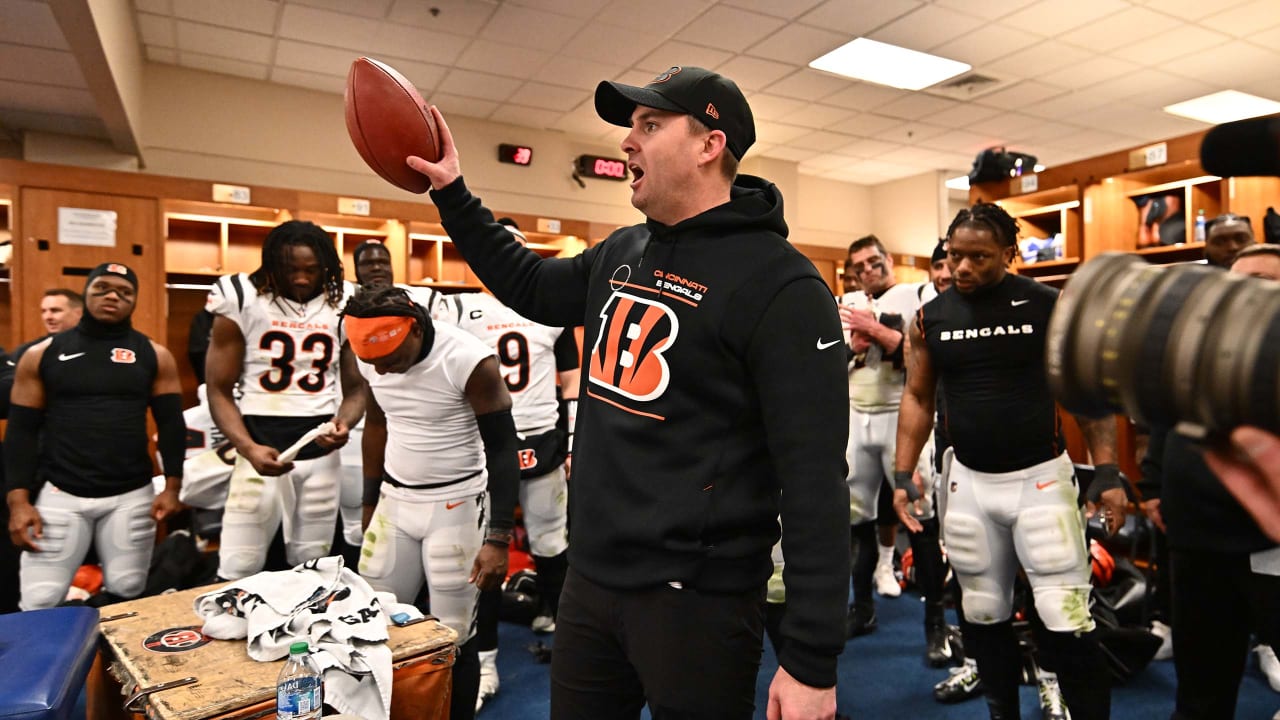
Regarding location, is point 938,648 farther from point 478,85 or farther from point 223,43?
point 223,43

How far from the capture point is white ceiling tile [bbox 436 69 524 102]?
21.1 feet

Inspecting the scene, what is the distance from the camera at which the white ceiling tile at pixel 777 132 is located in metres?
7.91

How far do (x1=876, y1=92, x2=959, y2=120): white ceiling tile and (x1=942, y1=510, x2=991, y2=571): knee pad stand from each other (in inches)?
223

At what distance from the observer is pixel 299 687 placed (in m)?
1.65

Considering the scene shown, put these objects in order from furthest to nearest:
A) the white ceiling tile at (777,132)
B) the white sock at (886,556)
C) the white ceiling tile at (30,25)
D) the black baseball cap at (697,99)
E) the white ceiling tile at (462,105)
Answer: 1. the white ceiling tile at (777,132)
2. the white ceiling tile at (462,105)
3. the white sock at (886,556)
4. the white ceiling tile at (30,25)
5. the black baseball cap at (697,99)

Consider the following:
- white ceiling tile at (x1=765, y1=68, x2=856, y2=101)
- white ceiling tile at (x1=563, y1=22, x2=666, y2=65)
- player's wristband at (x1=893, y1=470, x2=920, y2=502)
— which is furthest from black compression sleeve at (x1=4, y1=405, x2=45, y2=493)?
white ceiling tile at (x1=765, y1=68, x2=856, y2=101)

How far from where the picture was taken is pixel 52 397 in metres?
3.00

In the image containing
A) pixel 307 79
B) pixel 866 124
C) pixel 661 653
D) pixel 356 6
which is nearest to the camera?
pixel 661 653

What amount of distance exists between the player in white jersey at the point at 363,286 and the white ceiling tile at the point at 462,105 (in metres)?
3.57

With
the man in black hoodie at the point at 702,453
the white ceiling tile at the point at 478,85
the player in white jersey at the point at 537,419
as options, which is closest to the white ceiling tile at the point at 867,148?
the white ceiling tile at the point at 478,85

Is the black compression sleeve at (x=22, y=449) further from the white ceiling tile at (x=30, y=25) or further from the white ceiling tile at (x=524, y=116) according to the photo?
the white ceiling tile at (x=524, y=116)

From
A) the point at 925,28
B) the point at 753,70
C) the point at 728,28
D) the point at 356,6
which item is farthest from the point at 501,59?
the point at 925,28

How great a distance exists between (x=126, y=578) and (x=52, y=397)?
2.55 ft

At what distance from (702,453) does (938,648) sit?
255 centimetres
